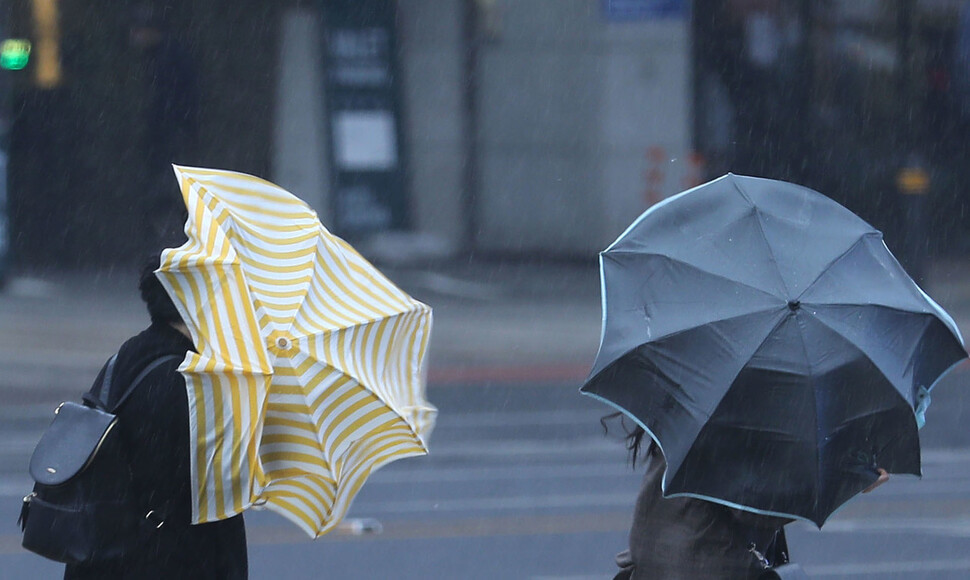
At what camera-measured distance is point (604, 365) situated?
313 cm

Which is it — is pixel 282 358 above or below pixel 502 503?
above

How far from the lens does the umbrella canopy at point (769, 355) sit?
3010mm

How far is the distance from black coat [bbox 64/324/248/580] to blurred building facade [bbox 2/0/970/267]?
46.7ft

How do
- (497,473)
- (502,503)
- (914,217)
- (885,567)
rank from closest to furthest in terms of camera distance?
(885,567), (502,503), (497,473), (914,217)

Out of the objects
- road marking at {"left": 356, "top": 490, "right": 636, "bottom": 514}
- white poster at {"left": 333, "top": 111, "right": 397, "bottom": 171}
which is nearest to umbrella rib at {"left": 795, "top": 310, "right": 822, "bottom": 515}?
road marking at {"left": 356, "top": 490, "right": 636, "bottom": 514}

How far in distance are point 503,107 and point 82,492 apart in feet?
50.2

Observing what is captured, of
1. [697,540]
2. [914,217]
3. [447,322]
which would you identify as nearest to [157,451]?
[697,540]

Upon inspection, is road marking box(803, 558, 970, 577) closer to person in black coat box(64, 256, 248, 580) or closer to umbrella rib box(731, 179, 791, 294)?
umbrella rib box(731, 179, 791, 294)

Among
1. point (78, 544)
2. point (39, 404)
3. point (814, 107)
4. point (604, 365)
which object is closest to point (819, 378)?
point (604, 365)

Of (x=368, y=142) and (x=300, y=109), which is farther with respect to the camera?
(x=368, y=142)

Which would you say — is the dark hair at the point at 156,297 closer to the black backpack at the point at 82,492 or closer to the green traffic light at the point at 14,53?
the black backpack at the point at 82,492

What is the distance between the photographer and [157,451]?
335 cm

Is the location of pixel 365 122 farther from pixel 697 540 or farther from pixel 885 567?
pixel 697 540

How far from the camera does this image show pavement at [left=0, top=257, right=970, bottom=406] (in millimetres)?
12406
